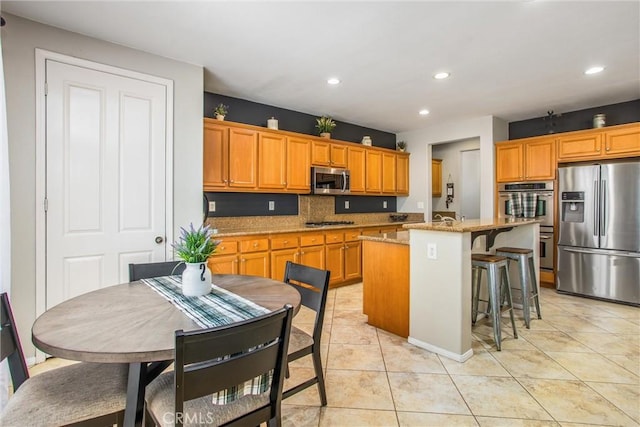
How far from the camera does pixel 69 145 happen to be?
2490 mm

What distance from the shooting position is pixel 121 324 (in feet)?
4.19

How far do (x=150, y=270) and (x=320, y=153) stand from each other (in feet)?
10.1

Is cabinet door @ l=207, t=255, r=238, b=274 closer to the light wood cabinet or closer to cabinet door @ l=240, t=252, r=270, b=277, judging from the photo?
cabinet door @ l=240, t=252, r=270, b=277

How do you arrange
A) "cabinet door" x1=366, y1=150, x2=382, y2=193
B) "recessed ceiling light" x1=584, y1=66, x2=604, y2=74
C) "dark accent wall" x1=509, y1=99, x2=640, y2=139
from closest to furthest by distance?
"recessed ceiling light" x1=584, y1=66, x2=604, y2=74, "dark accent wall" x1=509, y1=99, x2=640, y2=139, "cabinet door" x1=366, y1=150, x2=382, y2=193

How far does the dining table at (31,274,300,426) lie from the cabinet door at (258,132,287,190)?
2.54 meters

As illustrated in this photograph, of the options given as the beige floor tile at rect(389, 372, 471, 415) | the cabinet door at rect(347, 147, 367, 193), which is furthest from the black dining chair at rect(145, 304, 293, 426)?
the cabinet door at rect(347, 147, 367, 193)

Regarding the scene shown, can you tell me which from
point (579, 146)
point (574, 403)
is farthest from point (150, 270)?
point (579, 146)

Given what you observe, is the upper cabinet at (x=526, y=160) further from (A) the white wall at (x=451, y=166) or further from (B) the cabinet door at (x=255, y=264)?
(B) the cabinet door at (x=255, y=264)

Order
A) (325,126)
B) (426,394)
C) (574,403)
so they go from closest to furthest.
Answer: (574,403), (426,394), (325,126)

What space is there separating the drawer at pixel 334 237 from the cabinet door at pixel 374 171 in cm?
120

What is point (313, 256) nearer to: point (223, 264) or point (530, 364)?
point (223, 264)

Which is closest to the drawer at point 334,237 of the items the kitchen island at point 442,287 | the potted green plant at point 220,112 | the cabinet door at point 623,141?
the kitchen island at point 442,287

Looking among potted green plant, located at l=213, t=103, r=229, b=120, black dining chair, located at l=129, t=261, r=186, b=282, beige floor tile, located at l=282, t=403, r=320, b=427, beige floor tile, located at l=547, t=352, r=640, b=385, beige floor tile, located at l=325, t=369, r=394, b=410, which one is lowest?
beige floor tile, located at l=282, t=403, r=320, b=427

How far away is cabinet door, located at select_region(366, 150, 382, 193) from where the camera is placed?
5.37 m
